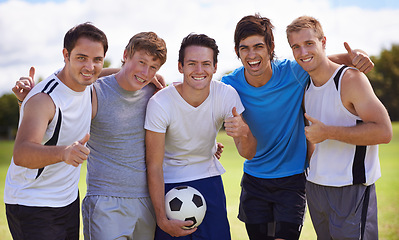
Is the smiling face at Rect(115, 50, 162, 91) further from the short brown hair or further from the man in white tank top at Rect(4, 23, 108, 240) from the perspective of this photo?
the short brown hair

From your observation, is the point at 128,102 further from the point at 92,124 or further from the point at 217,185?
the point at 217,185

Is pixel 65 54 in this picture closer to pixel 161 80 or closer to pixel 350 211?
pixel 161 80

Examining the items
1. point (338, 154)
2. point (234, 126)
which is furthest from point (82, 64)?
point (338, 154)

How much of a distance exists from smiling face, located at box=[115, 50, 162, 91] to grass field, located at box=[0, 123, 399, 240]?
4623mm

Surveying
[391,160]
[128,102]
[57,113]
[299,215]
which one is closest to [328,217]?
[299,215]

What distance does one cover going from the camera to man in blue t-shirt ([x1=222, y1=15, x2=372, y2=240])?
4289 millimetres

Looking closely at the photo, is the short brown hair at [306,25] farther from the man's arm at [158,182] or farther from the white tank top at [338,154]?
the man's arm at [158,182]

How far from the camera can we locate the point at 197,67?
4.04m

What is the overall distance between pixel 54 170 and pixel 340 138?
A: 2.53 metres

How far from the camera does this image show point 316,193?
3.89m

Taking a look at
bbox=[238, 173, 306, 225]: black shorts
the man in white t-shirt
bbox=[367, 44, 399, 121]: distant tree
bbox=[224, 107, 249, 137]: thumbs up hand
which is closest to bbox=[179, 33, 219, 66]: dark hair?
the man in white t-shirt

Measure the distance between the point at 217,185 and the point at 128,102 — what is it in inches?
51.8

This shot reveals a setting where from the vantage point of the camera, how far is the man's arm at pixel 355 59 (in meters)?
3.79

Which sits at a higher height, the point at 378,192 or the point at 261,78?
the point at 261,78
